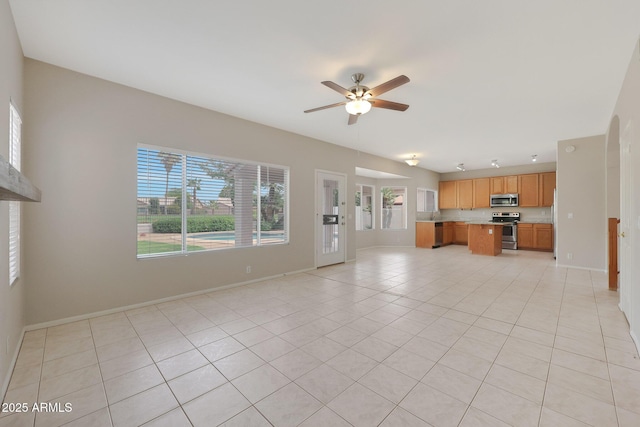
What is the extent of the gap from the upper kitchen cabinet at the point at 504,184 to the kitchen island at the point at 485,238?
1925 millimetres

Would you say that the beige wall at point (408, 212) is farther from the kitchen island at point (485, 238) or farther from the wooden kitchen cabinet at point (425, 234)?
the kitchen island at point (485, 238)

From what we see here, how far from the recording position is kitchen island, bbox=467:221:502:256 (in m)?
7.31

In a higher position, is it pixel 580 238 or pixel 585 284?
pixel 580 238

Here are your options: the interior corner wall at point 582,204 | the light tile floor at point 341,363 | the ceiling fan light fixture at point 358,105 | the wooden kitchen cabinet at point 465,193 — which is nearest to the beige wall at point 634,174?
the light tile floor at point 341,363

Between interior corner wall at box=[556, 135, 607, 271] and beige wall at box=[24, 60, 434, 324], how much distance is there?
668 cm

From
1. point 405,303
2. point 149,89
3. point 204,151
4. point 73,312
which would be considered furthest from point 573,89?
point 73,312

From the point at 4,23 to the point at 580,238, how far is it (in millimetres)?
8595

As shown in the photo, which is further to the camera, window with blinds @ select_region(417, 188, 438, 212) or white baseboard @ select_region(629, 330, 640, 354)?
window with blinds @ select_region(417, 188, 438, 212)

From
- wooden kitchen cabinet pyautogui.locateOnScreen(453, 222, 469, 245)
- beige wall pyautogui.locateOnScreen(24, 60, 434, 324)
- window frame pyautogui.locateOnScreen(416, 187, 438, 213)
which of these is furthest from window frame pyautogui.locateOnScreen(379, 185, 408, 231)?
beige wall pyautogui.locateOnScreen(24, 60, 434, 324)

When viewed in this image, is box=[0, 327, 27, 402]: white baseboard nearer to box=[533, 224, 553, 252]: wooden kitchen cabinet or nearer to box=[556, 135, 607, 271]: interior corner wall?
box=[556, 135, 607, 271]: interior corner wall

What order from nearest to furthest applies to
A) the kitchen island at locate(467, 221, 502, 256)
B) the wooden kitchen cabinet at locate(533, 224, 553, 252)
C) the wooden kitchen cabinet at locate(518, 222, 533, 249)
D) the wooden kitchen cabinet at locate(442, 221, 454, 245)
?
the kitchen island at locate(467, 221, 502, 256)
the wooden kitchen cabinet at locate(533, 224, 553, 252)
the wooden kitchen cabinet at locate(518, 222, 533, 249)
the wooden kitchen cabinet at locate(442, 221, 454, 245)

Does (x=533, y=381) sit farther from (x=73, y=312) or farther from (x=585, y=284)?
(x=73, y=312)

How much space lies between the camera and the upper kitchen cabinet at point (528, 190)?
8281 mm

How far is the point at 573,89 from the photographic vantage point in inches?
132
